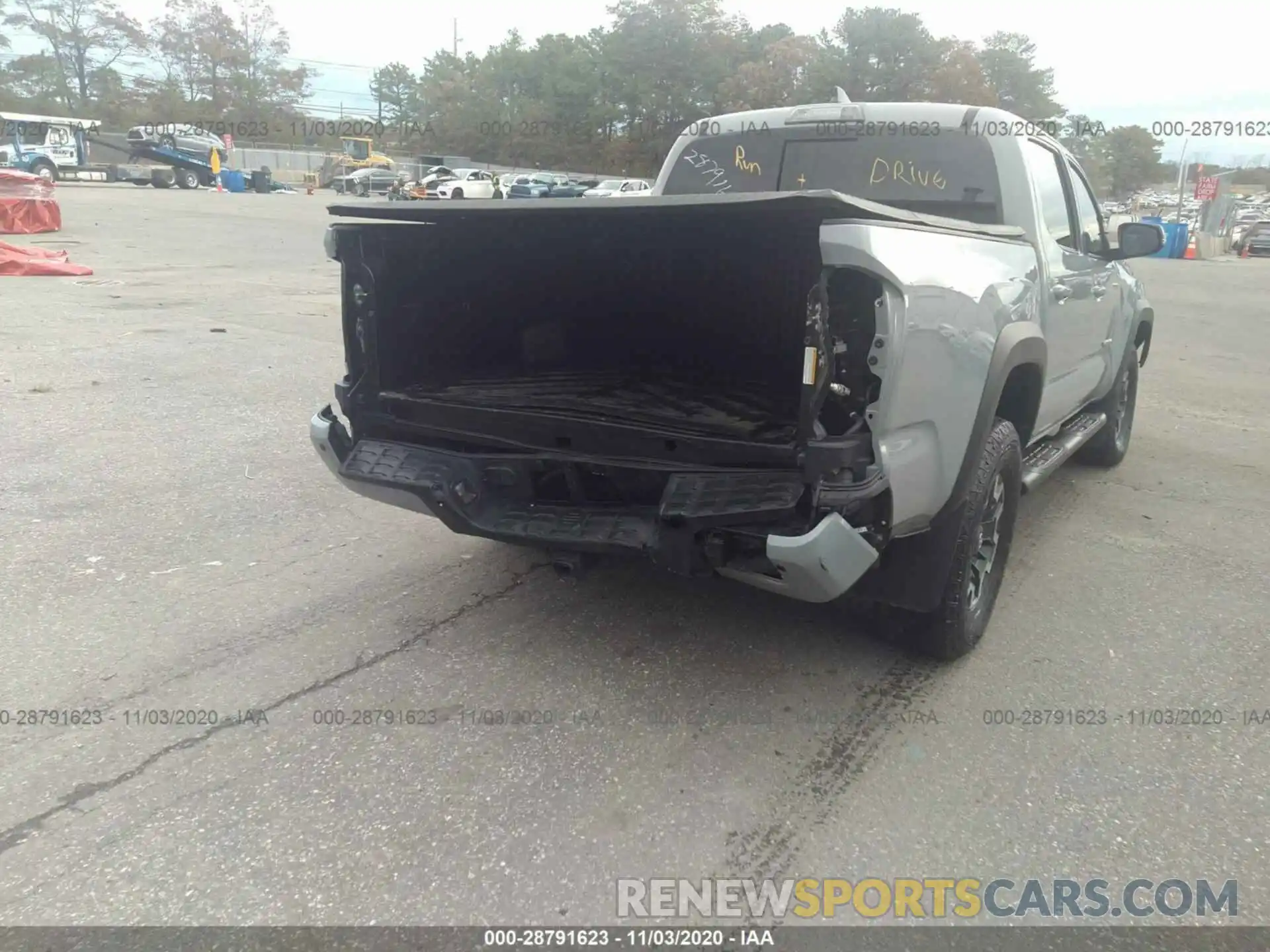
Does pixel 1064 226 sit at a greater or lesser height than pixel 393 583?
greater

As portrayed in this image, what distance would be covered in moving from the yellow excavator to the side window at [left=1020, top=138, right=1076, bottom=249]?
51568mm

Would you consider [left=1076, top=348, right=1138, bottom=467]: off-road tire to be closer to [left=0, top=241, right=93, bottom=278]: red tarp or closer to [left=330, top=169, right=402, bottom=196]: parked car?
[left=0, top=241, right=93, bottom=278]: red tarp

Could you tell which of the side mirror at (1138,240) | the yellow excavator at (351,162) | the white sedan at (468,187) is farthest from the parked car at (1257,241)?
the yellow excavator at (351,162)

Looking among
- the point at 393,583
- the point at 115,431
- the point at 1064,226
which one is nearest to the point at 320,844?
the point at 393,583

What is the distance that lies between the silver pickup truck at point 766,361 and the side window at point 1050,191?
0.02 metres

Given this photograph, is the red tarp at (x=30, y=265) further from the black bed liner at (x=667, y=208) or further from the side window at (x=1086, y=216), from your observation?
the side window at (x=1086, y=216)

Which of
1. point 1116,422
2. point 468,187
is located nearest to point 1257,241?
point 468,187

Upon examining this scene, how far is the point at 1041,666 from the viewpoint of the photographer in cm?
362

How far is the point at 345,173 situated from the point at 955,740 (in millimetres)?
54314

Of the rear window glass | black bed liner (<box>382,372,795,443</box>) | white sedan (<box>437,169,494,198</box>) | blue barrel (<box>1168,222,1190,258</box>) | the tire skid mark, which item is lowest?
the tire skid mark

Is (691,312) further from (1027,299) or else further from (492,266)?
(1027,299)

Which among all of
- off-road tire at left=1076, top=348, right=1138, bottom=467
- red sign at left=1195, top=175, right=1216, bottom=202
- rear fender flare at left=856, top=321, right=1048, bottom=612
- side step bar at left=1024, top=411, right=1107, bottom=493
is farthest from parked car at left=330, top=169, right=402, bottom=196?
rear fender flare at left=856, top=321, right=1048, bottom=612

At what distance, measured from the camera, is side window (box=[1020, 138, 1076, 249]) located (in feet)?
14.3

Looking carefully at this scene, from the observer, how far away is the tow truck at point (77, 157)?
3678cm
